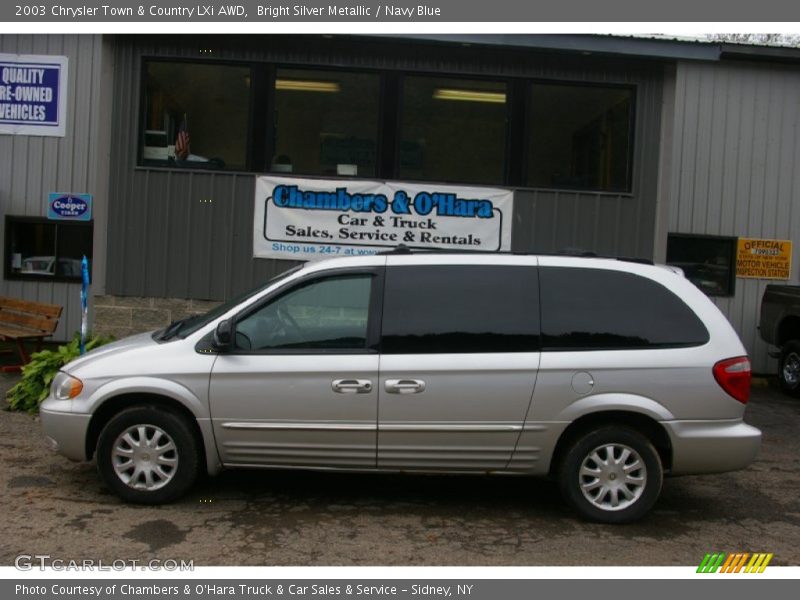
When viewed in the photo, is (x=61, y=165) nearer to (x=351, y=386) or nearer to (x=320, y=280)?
(x=320, y=280)

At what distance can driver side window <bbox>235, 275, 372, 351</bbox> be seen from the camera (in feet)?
18.4

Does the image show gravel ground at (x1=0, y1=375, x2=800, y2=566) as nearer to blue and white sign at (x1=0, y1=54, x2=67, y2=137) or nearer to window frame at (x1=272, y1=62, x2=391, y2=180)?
window frame at (x1=272, y1=62, x2=391, y2=180)

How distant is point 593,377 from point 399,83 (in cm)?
598

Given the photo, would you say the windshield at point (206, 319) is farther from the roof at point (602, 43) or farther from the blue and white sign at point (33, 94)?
the blue and white sign at point (33, 94)

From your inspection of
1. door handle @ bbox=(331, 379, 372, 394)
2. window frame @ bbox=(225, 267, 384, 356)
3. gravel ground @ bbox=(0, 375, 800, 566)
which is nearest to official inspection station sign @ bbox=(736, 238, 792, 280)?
gravel ground @ bbox=(0, 375, 800, 566)

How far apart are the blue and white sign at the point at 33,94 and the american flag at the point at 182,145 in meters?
2.43

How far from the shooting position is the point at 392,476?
22.0 feet

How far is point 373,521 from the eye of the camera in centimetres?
550

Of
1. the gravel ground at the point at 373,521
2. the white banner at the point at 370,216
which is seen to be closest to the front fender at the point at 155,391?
the gravel ground at the point at 373,521

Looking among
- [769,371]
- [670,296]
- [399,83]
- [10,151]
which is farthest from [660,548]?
[10,151]

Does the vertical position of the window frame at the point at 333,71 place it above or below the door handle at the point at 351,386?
above

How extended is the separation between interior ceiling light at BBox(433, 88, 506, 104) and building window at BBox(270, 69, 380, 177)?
0.83m

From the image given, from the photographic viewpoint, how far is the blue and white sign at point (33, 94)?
1093cm

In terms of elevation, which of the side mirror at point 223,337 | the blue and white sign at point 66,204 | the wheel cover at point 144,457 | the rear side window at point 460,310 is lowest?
the wheel cover at point 144,457
